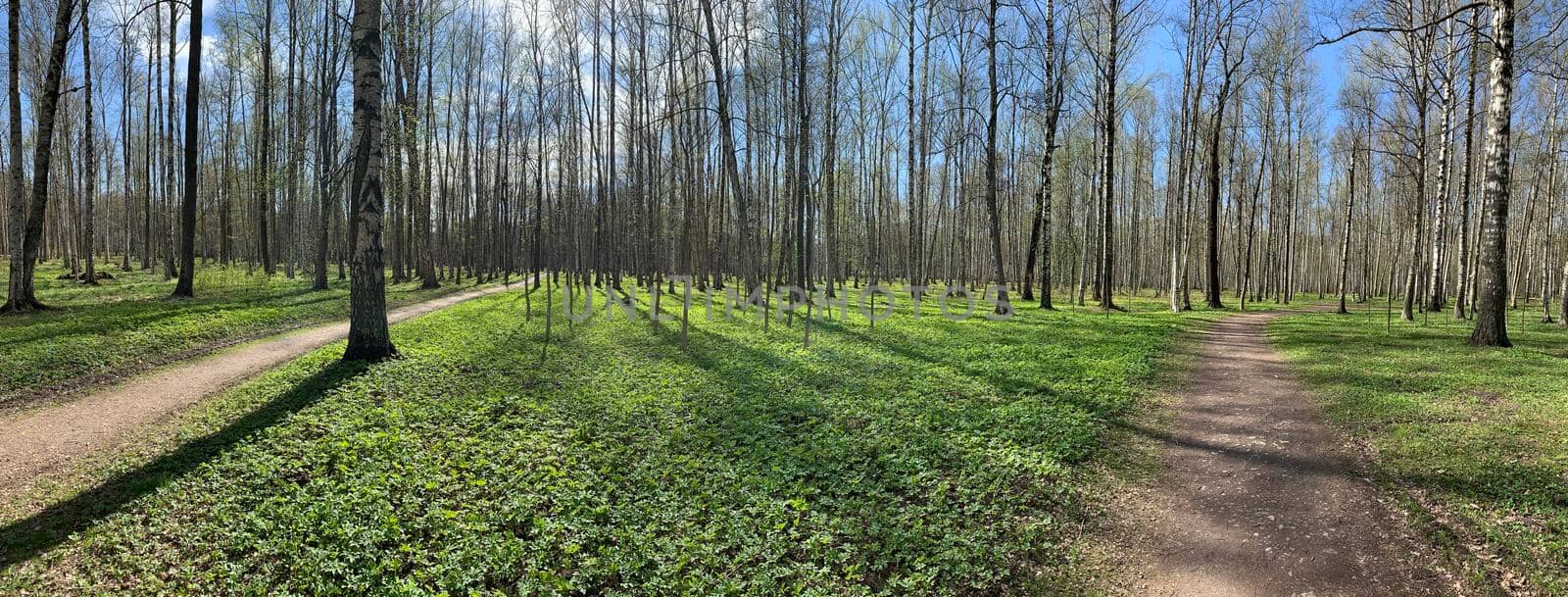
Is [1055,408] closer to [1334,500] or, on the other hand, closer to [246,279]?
[1334,500]

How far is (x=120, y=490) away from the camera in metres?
4.81

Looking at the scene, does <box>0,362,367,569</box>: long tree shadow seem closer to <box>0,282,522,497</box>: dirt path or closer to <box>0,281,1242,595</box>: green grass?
<box>0,281,1242,595</box>: green grass

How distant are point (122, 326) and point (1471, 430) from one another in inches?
670

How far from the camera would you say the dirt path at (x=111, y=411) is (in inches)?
209

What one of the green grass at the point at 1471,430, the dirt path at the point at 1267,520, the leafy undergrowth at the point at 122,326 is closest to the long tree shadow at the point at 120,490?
the leafy undergrowth at the point at 122,326

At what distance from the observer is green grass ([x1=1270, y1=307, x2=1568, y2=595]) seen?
13.9ft

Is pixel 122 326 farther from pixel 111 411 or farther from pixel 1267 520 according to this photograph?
pixel 1267 520

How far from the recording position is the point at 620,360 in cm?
1084

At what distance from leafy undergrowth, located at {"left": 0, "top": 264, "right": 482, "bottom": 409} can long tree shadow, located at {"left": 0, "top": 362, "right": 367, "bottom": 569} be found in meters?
2.59

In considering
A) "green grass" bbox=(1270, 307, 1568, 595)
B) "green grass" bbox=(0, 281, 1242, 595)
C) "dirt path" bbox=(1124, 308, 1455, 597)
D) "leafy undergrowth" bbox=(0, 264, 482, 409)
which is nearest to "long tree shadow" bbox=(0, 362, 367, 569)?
"green grass" bbox=(0, 281, 1242, 595)

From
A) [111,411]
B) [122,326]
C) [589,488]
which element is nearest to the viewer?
[589,488]

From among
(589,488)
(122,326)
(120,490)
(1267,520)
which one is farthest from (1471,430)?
(122,326)

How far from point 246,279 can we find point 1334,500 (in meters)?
31.2

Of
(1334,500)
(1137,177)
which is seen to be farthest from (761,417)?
(1137,177)
